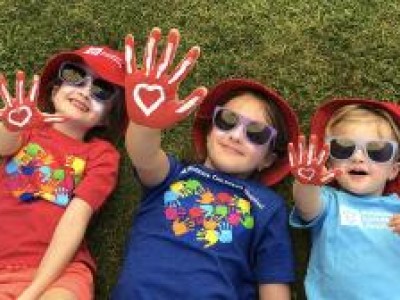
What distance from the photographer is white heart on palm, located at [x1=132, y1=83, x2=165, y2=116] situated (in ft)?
9.19

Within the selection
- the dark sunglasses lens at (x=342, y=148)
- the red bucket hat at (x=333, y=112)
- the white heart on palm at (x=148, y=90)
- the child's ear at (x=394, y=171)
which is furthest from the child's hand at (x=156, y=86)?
the child's ear at (x=394, y=171)

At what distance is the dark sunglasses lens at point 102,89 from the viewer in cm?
352

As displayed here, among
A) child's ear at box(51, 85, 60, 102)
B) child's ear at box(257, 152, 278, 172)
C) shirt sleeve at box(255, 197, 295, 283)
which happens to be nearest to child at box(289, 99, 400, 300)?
shirt sleeve at box(255, 197, 295, 283)

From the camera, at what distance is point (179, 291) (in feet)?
Answer: 10.4

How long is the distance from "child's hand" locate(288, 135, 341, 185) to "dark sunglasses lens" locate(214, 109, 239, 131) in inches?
16.2

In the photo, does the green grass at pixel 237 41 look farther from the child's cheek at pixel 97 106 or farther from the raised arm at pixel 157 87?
the raised arm at pixel 157 87

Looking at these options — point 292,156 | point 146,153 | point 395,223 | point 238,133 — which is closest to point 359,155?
point 395,223

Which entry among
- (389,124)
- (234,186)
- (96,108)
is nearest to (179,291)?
(234,186)

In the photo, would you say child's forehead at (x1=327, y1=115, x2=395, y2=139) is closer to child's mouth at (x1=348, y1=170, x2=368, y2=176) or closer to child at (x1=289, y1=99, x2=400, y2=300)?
child at (x1=289, y1=99, x2=400, y2=300)

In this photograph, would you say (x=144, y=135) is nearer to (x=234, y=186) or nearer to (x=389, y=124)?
(x=234, y=186)

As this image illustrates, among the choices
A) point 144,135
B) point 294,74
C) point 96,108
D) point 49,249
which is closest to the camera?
point 144,135

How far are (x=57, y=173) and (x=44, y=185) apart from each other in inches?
3.3

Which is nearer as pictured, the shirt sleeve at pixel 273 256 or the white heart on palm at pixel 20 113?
the white heart on palm at pixel 20 113

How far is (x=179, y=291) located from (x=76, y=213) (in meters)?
0.60
